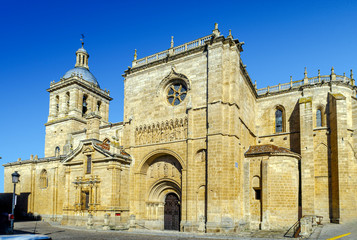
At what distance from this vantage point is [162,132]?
24297 mm

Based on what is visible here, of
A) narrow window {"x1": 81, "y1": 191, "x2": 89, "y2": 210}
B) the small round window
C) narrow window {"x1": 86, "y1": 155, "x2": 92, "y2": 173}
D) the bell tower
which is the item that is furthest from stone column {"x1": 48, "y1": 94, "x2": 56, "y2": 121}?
the small round window

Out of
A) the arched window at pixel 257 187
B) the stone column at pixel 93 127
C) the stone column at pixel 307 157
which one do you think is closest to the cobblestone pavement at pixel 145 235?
the arched window at pixel 257 187

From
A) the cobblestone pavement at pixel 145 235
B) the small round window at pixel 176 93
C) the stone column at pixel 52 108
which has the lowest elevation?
the cobblestone pavement at pixel 145 235

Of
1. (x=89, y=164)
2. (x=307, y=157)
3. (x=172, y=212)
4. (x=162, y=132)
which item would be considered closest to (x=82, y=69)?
(x=89, y=164)

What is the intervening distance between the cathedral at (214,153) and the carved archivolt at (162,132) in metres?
0.08

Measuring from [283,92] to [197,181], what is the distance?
13.6m

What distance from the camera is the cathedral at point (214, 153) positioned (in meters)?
21.4

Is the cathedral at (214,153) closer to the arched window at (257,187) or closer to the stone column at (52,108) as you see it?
the arched window at (257,187)

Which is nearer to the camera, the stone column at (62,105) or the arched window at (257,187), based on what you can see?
the arched window at (257,187)

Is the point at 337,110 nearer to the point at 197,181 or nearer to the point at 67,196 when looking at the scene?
the point at 197,181

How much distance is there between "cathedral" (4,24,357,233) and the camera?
21438 millimetres

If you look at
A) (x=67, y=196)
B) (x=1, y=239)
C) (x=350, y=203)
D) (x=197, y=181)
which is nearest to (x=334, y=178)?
(x=350, y=203)

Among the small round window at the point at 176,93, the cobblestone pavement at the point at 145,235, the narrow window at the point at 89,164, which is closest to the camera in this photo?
the cobblestone pavement at the point at 145,235

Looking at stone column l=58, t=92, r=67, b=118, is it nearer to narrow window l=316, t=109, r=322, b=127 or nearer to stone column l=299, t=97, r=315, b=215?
stone column l=299, t=97, r=315, b=215
